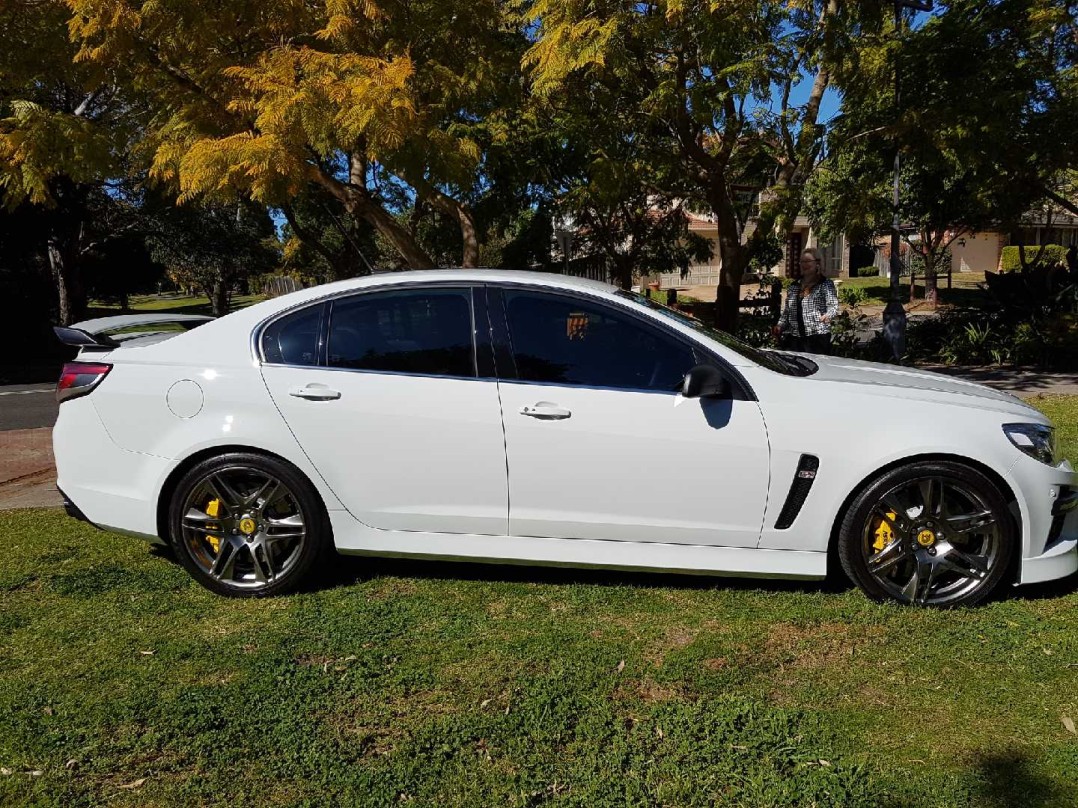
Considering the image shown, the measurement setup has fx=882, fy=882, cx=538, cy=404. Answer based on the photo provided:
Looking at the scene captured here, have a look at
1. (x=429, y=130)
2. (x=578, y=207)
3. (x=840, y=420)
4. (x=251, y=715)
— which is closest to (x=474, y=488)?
(x=251, y=715)

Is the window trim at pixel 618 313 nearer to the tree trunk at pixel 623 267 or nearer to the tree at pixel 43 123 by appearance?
the tree at pixel 43 123

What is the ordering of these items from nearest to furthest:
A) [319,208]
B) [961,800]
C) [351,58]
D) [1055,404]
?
[961,800]
[351,58]
[1055,404]
[319,208]

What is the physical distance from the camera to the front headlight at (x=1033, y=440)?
3.86 m

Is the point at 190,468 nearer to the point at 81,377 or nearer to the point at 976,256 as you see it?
the point at 81,377

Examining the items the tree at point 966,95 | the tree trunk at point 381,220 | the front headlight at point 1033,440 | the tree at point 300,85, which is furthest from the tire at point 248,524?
the tree at point 966,95

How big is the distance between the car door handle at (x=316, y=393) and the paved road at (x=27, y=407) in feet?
23.7

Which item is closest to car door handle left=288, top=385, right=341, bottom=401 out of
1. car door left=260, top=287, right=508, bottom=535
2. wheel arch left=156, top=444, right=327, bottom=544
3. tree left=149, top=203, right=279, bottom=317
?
car door left=260, top=287, right=508, bottom=535

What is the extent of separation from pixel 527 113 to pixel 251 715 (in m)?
8.98

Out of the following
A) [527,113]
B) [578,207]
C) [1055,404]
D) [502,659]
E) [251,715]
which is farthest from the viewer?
[578,207]

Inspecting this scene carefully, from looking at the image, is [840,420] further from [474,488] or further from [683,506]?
[474,488]

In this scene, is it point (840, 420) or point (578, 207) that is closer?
point (840, 420)

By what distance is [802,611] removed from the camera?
3.97 metres

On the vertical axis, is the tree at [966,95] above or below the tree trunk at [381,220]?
above

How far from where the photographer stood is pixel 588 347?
407cm
